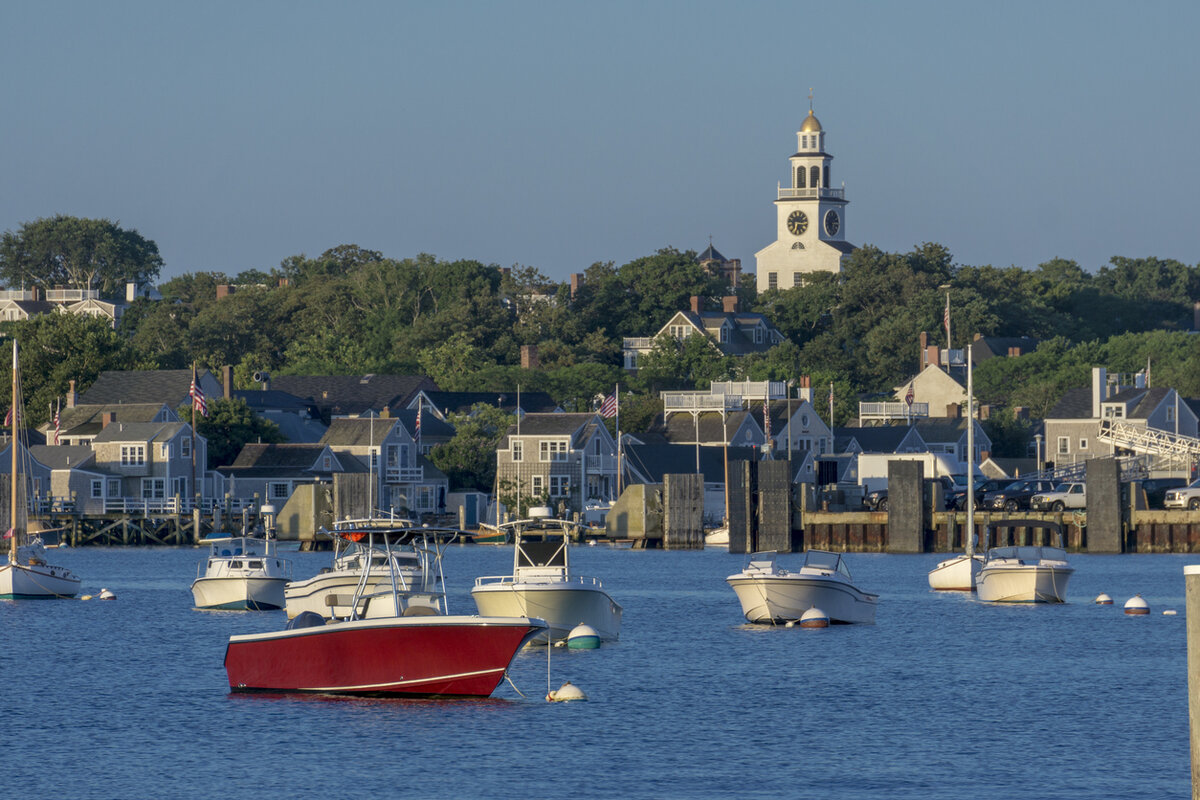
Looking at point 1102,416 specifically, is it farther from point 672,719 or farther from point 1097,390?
point 672,719

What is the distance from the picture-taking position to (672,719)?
133 feet

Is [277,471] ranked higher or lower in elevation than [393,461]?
lower

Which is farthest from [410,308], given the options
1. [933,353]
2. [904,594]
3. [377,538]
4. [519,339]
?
[377,538]

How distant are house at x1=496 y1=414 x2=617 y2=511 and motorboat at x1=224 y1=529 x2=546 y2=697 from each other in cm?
7775

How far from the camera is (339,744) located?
36344mm

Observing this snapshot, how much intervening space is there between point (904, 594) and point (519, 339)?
106m

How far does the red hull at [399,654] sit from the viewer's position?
125 feet

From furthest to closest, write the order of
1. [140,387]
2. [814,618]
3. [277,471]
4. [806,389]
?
[806,389]
[140,387]
[277,471]
[814,618]

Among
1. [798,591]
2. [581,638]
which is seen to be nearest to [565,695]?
[581,638]

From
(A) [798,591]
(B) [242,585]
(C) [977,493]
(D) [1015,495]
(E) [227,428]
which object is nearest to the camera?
(A) [798,591]

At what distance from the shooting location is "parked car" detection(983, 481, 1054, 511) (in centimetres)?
9625

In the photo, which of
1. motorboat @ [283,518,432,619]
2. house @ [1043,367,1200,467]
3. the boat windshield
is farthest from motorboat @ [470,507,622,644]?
house @ [1043,367,1200,467]

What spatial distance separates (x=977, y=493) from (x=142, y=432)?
166 feet

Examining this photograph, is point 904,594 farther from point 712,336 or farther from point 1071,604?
point 712,336
